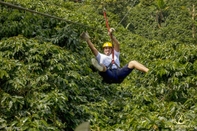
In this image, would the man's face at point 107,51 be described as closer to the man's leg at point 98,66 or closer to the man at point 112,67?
the man at point 112,67

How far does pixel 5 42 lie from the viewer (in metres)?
4.82

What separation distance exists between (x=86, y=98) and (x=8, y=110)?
5.54 feet

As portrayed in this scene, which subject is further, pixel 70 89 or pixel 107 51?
pixel 107 51

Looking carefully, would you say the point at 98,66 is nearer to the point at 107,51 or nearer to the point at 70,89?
the point at 107,51

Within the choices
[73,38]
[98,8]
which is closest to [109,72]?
[73,38]

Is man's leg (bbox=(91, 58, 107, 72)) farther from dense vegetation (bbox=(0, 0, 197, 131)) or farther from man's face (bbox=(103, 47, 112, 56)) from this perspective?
man's face (bbox=(103, 47, 112, 56))

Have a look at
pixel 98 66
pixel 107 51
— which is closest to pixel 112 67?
pixel 107 51

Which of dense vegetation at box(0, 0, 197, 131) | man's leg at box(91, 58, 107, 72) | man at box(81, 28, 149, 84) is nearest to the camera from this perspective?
dense vegetation at box(0, 0, 197, 131)

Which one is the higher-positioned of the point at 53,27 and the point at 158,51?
the point at 53,27

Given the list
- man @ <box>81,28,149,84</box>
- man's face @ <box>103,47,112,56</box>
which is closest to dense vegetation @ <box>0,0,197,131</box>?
man @ <box>81,28,149,84</box>

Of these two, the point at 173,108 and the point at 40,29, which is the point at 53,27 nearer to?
the point at 40,29

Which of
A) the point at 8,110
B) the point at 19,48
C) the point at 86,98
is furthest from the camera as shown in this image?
the point at 86,98

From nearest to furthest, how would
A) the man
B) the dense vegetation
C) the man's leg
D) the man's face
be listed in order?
the dense vegetation → the man's leg → the man → the man's face

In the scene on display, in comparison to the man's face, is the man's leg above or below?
below
